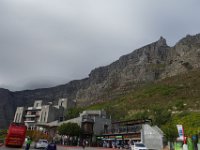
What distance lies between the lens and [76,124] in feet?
244

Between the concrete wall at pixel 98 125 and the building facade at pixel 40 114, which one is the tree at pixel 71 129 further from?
the building facade at pixel 40 114

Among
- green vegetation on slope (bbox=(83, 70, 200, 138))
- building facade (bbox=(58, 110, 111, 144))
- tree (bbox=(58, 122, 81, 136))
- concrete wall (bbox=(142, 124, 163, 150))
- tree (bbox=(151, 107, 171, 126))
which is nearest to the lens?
concrete wall (bbox=(142, 124, 163, 150))

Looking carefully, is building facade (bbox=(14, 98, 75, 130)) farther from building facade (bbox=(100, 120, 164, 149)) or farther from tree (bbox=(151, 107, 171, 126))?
tree (bbox=(151, 107, 171, 126))

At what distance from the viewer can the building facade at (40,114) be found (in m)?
115

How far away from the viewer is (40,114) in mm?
118688

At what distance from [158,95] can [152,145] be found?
2481 inches

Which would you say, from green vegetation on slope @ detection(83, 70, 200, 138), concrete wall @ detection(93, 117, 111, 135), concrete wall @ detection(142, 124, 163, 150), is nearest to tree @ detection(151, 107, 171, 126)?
green vegetation on slope @ detection(83, 70, 200, 138)

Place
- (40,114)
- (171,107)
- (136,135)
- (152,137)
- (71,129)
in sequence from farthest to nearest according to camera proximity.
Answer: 1. (40,114)
2. (171,107)
3. (71,129)
4. (136,135)
5. (152,137)

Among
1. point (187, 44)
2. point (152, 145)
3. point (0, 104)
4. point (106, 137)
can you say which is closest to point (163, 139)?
point (152, 145)

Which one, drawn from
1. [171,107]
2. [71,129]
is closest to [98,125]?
[71,129]

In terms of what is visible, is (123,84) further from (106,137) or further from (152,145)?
(152,145)

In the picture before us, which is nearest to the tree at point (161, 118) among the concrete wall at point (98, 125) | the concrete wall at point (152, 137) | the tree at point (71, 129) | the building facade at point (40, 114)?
the concrete wall at point (98, 125)

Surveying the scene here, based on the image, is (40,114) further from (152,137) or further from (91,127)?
(152,137)

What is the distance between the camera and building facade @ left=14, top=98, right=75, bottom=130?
11471 centimetres
